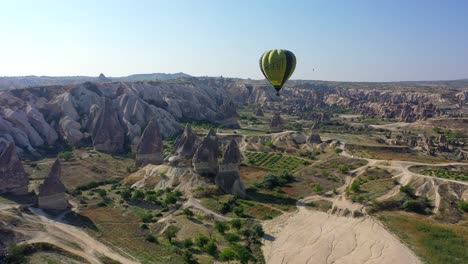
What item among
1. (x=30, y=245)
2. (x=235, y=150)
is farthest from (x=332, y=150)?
(x=30, y=245)

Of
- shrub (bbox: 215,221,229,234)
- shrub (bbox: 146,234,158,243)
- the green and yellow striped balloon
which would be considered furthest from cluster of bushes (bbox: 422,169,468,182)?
shrub (bbox: 146,234,158,243)

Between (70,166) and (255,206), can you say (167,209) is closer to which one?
(255,206)

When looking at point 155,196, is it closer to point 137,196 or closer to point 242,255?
point 137,196

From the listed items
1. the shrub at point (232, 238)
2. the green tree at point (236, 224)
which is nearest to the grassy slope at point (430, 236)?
the green tree at point (236, 224)

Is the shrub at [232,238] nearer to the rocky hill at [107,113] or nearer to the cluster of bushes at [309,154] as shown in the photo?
the cluster of bushes at [309,154]

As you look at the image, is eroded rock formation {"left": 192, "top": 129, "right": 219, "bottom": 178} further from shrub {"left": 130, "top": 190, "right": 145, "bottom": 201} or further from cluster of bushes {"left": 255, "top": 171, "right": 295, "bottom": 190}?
shrub {"left": 130, "top": 190, "right": 145, "bottom": 201}

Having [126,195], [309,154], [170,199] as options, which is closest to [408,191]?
[309,154]

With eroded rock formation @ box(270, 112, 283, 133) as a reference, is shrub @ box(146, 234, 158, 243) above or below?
below
